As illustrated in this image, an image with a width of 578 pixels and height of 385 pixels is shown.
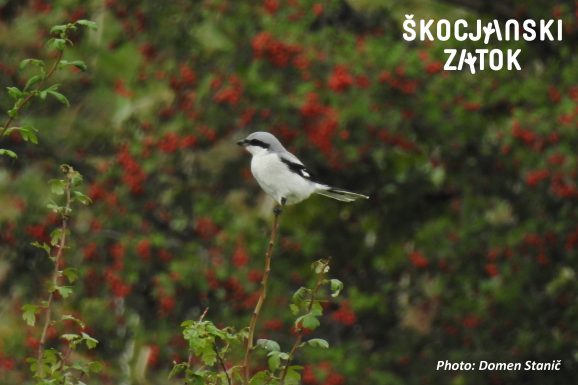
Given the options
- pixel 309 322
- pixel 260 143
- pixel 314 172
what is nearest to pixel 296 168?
pixel 260 143

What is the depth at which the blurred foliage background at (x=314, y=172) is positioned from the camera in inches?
350

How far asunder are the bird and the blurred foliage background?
345 centimetres

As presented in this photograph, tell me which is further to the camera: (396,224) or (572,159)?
(396,224)

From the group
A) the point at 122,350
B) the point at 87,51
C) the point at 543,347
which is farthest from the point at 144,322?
the point at 543,347

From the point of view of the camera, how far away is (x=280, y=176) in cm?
496

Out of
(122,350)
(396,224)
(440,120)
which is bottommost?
(122,350)

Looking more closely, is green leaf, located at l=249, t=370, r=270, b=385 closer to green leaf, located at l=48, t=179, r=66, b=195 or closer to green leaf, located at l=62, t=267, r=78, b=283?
green leaf, located at l=62, t=267, r=78, b=283

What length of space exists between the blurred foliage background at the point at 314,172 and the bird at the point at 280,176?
3.45 meters

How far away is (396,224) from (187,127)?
1624mm

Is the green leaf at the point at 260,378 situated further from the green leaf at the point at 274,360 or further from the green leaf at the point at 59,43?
the green leaf at the point at 59,43

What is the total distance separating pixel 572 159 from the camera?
879cm

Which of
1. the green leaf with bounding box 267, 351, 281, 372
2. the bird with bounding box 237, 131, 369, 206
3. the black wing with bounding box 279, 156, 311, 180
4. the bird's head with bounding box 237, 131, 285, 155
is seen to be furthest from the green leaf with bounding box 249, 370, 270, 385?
the bird's head with bounding box 237, 131, 285, 155

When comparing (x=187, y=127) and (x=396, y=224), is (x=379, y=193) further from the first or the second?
(x=187, y=127)

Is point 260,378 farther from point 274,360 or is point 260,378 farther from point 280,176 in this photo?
point 280,176
